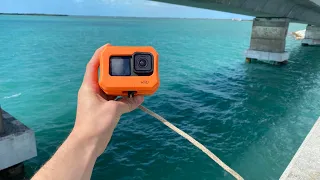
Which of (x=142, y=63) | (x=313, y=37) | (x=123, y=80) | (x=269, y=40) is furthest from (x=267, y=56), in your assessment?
(x=313, y=37)

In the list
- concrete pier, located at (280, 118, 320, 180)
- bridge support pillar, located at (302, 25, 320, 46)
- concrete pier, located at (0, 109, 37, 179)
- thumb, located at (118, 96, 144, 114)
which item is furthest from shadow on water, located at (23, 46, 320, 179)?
bridge support pillar, located at (302, 25, 320, 46)

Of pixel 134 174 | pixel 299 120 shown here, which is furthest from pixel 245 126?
pixel 134 174

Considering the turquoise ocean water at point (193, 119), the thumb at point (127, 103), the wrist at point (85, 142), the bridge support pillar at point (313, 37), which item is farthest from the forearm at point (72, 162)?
the bridge support pillar at point (313, 37)

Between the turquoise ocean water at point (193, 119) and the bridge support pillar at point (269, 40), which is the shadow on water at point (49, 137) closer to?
the turquoise ocean water at point (193, 119)

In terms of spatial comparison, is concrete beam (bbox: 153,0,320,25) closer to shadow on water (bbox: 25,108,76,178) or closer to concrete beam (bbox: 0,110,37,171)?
shadow on water (bbox: 25,108,76,178)

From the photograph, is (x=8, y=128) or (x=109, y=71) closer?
(x=109, y=71)

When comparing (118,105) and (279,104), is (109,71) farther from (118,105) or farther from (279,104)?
(279,104)

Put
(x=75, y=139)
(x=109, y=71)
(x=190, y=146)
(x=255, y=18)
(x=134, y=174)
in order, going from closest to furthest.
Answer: (x=75, y=139), (x=109, y=71), (x=134, y=174), (x=190, y=146), (x=255, y=18)
